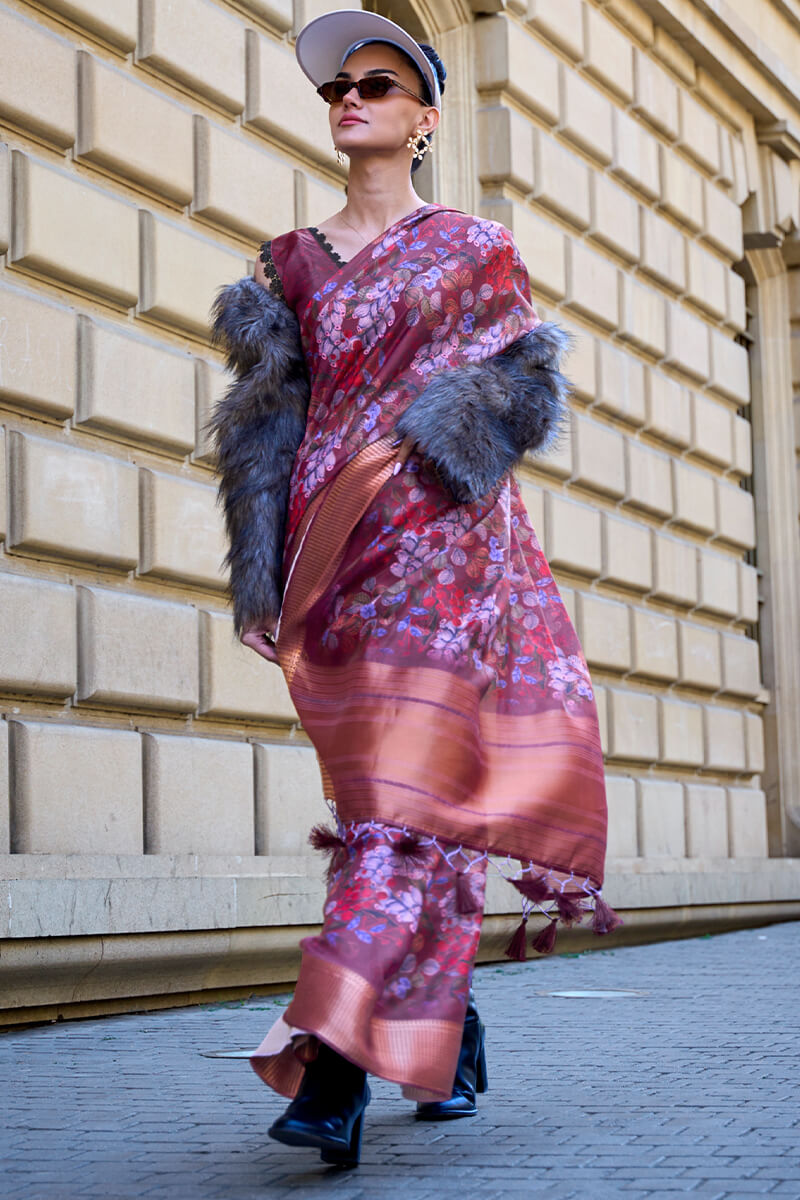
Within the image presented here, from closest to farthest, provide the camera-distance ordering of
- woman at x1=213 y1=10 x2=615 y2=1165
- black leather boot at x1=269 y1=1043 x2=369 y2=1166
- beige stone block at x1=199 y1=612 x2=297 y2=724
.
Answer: black leather boot at x1=269 y1=1043 x2=369 y2=1166, woman at x1=213 y1=10 x2=615 y2=1165, beige stone block at x1=199 y1=612 x2=297 y2=724

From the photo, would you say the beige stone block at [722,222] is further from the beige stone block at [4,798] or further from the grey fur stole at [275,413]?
the grey fur stole at [275,413]

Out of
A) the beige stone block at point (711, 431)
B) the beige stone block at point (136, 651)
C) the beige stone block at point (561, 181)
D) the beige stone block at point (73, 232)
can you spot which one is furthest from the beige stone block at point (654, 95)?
the beige stone block at point (136, 651)

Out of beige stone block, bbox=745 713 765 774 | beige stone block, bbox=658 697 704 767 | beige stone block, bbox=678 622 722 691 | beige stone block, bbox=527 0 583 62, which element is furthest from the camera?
beige stone block, bbox=745 713 765 774

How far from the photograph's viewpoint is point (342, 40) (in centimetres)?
380

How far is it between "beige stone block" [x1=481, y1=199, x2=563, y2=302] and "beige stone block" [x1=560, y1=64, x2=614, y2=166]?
0.67m

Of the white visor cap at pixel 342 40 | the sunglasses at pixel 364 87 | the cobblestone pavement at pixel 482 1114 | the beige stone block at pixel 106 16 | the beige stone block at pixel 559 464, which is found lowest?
the cobblestone pavement at pixel 482 1114

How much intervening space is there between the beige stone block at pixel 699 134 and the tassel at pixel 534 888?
965 cm

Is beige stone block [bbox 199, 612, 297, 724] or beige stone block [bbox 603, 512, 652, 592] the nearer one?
beige stone block [bbox 199, 612, 297, 724]

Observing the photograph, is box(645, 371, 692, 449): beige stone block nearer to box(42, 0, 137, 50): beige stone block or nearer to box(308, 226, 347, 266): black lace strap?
box(42, 0, 137, 50): beige stone block

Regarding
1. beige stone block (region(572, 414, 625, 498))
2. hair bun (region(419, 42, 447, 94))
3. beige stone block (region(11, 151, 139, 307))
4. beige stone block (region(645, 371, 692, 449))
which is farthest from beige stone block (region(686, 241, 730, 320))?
hair bun (region(419, 42, 447, 94))

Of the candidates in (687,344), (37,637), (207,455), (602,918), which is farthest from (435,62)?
(687,344)

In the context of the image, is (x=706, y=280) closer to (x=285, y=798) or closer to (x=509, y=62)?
(x=509, y=62)

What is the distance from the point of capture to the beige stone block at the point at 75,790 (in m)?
6.06

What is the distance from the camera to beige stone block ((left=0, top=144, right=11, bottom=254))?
20.5 ft
